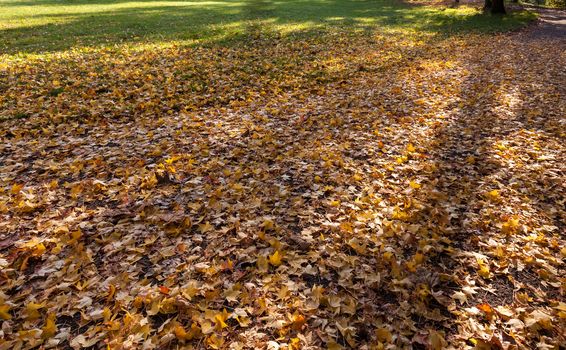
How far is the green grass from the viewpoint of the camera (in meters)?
15.4

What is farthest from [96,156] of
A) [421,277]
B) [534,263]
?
[534,263]

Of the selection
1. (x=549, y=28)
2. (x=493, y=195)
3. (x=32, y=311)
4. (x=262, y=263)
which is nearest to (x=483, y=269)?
(x=493, y=195)

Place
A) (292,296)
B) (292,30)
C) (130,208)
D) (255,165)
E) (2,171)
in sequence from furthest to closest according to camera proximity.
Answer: (292,30), (255,165), (2,171), (130,208), (292,296)

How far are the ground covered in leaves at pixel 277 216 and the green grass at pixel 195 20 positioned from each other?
675cm

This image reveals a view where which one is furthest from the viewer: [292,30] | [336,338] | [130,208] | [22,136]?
[292,30]

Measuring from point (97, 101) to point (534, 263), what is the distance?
29.9 ft

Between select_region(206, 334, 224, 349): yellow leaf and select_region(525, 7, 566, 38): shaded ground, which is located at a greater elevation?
select_region(525, 7, 566, 38): shaded ground

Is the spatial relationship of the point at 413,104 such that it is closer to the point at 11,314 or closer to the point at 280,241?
the point at 280,241

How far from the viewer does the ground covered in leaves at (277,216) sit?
10.6ft

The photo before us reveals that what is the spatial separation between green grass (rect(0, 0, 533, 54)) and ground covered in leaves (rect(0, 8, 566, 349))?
6.75 metres

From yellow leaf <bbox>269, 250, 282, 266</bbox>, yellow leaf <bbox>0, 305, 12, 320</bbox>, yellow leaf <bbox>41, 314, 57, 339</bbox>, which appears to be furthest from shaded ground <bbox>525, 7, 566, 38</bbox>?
yellow leaf <bbox>0, 305, 12, 320</bbox>

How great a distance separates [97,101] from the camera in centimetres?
834

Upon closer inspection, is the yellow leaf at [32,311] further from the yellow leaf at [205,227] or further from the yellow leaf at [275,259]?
the yellow leaf at [275,259]

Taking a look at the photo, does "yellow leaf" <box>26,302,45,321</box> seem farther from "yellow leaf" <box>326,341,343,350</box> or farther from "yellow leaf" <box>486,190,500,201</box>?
"yellow leaf" <box>486,190,500,201</box>
